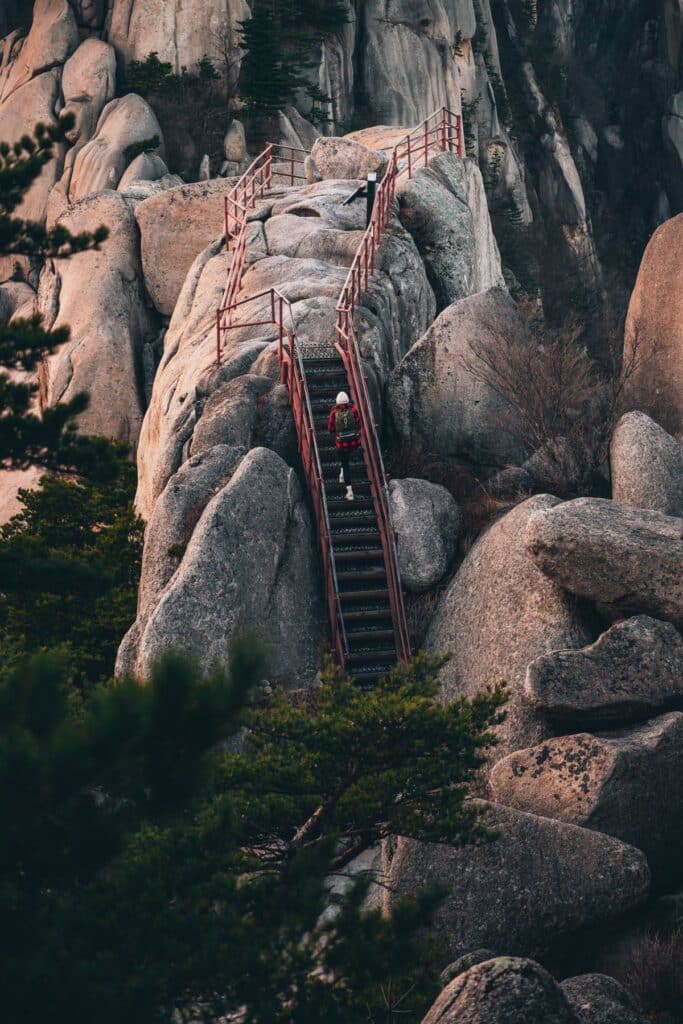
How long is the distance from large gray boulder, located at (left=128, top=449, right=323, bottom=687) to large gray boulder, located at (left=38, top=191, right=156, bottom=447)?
15.4 metres

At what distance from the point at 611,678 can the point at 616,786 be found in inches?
68.5

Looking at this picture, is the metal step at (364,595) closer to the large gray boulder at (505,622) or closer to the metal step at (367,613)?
the metal step at (367,613)

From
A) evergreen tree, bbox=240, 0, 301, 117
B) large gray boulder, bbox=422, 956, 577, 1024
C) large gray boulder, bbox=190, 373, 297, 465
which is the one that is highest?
evergreen tree, bbox=240, 0, 301, 117

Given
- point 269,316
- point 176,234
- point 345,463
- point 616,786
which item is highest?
point 176,234

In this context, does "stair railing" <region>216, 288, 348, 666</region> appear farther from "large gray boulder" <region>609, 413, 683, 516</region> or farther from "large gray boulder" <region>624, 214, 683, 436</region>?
"large gray boulder" <region>624, 214, 683, 436</region>

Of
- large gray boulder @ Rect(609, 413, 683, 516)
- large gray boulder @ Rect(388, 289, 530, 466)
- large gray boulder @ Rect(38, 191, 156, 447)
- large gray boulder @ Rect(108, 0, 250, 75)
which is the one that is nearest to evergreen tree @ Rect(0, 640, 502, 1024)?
large gray boulder @ Rect(609, 413, 683, 516)

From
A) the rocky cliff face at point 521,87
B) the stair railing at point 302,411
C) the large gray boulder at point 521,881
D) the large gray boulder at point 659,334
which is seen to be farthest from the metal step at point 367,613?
the rocky cliff face at point 521,87

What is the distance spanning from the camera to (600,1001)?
12.7m

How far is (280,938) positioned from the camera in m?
10.9

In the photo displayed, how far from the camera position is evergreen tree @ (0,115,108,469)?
15156 millimetres

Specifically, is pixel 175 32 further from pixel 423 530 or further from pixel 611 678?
pixel 611 678

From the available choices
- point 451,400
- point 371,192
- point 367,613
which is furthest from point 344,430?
point 371,192

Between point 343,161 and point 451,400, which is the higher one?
point 343,161

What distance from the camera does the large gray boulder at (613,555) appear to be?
18391 millimetres
